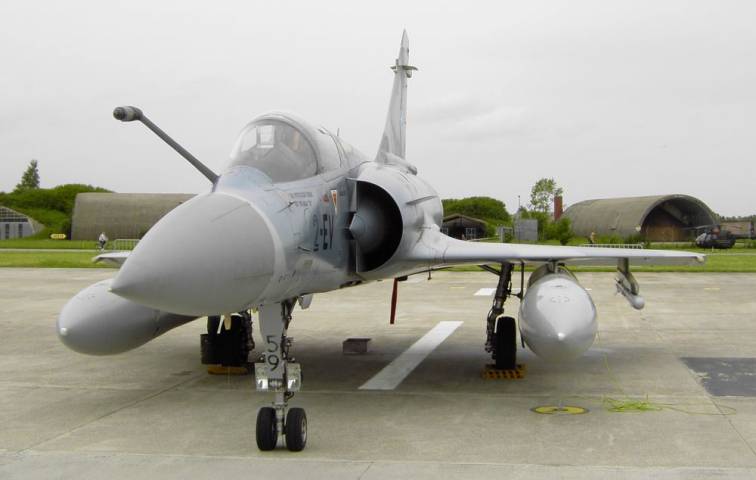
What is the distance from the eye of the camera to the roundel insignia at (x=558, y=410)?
24.9 ft

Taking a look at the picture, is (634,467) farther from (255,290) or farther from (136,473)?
(136,473)

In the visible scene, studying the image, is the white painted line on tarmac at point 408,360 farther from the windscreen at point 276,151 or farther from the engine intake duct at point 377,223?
the windscreen at point 276,151

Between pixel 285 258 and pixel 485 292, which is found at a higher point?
pixel 285 258

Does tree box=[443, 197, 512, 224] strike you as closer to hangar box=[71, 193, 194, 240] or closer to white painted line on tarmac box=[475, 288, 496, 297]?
hangar box=[71, 193, 194, 240]

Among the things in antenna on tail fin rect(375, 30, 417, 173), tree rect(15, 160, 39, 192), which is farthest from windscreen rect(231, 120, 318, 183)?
tree rect(15, 160, 39, 192)

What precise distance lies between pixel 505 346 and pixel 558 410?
6.78 feet

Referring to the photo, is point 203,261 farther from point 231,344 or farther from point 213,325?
point 213,325

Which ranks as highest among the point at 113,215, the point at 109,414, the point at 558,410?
the point at 113,215

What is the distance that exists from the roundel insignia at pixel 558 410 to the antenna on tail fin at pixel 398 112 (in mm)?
5124

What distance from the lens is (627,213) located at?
68.9 m

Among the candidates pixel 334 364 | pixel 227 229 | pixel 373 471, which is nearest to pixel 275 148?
pixel 227 229

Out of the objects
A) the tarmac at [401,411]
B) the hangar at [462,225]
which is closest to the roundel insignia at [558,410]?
the tarmac at [401,411]

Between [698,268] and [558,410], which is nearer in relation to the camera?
[558,410]

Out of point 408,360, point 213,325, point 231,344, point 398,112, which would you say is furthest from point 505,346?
point 398,112
